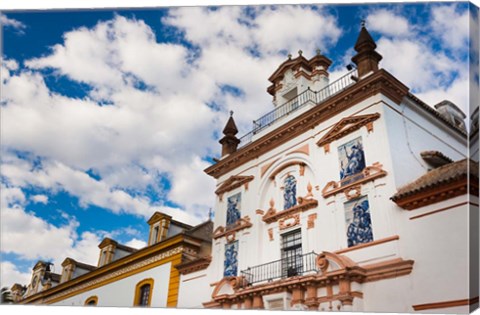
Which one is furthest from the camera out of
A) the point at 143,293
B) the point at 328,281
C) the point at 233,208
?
the point at 143,293

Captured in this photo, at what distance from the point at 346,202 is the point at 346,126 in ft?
5.46

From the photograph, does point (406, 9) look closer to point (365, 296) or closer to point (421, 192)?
point (421, 192)

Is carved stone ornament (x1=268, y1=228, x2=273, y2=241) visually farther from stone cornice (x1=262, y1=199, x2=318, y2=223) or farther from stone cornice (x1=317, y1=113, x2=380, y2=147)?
Answer: stone cornice (x1=317, y1=113, x2=380, y2=147)

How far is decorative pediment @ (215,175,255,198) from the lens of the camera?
39.0 feet

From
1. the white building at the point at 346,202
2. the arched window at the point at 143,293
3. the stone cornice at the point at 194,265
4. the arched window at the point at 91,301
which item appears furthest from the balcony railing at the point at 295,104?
the arched window at the point at 91,301

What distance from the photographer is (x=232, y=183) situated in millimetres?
12242

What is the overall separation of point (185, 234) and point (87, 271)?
4.87m

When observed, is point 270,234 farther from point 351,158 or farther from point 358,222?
point 351,158

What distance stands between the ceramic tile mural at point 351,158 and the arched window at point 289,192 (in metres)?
1.36

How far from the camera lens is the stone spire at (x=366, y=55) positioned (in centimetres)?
1000

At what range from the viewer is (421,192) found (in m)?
8.08

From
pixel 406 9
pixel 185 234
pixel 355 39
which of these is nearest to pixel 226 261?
pixel 185 234

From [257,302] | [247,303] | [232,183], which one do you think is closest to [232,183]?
[232,183]

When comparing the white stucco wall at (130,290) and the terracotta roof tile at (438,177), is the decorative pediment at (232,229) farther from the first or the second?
the terracotta roof tile at (438,177)
